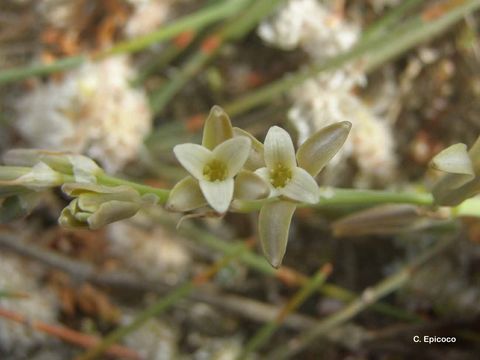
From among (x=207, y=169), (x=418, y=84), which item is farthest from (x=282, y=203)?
(x=418, y=84)

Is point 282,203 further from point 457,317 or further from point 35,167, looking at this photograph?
point 457,317

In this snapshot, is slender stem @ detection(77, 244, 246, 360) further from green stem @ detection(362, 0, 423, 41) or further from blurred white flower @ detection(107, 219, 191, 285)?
green stem @ detection(362, 0, 423, 41)

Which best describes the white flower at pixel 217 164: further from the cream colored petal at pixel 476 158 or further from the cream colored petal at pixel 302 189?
the cream colored petal at pixel 476 158

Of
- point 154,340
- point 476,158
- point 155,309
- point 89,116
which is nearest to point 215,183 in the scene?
point 476,158

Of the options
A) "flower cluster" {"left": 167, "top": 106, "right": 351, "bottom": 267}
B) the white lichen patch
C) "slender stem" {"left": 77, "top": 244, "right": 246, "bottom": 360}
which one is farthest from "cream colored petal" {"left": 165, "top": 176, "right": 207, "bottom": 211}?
the white lichen patch

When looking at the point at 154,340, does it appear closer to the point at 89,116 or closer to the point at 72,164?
the point at 89,116
